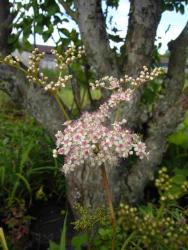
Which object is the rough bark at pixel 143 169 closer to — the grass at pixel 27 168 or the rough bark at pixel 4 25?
the grass at pixel 27 168

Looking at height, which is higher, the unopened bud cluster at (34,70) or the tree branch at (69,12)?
the tree branch at (69,12)

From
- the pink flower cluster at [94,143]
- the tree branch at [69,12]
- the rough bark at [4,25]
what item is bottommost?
the pink flower cluster at [94,143]

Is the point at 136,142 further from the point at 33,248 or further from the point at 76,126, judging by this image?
the point at 33,248

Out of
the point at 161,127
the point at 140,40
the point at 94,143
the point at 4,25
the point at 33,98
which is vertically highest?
the point at 4,25

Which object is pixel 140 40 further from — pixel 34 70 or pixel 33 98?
pixel 34 70

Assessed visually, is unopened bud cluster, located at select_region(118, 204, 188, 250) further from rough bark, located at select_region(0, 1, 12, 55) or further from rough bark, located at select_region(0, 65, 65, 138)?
rough bark, located at select_region(0, 1, 12, 55)

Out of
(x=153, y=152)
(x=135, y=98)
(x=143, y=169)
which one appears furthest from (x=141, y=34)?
(x=143, y=169)

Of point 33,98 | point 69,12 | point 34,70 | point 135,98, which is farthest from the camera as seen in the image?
point 69,12

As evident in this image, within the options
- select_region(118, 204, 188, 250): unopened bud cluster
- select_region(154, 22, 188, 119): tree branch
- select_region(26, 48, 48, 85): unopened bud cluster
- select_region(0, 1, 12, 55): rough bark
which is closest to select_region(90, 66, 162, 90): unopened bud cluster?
select_region(26, 48, 48, 85): unopened bud cluster

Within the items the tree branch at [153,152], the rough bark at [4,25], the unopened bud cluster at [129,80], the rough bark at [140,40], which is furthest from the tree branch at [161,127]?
the rough bark at [4,25]
